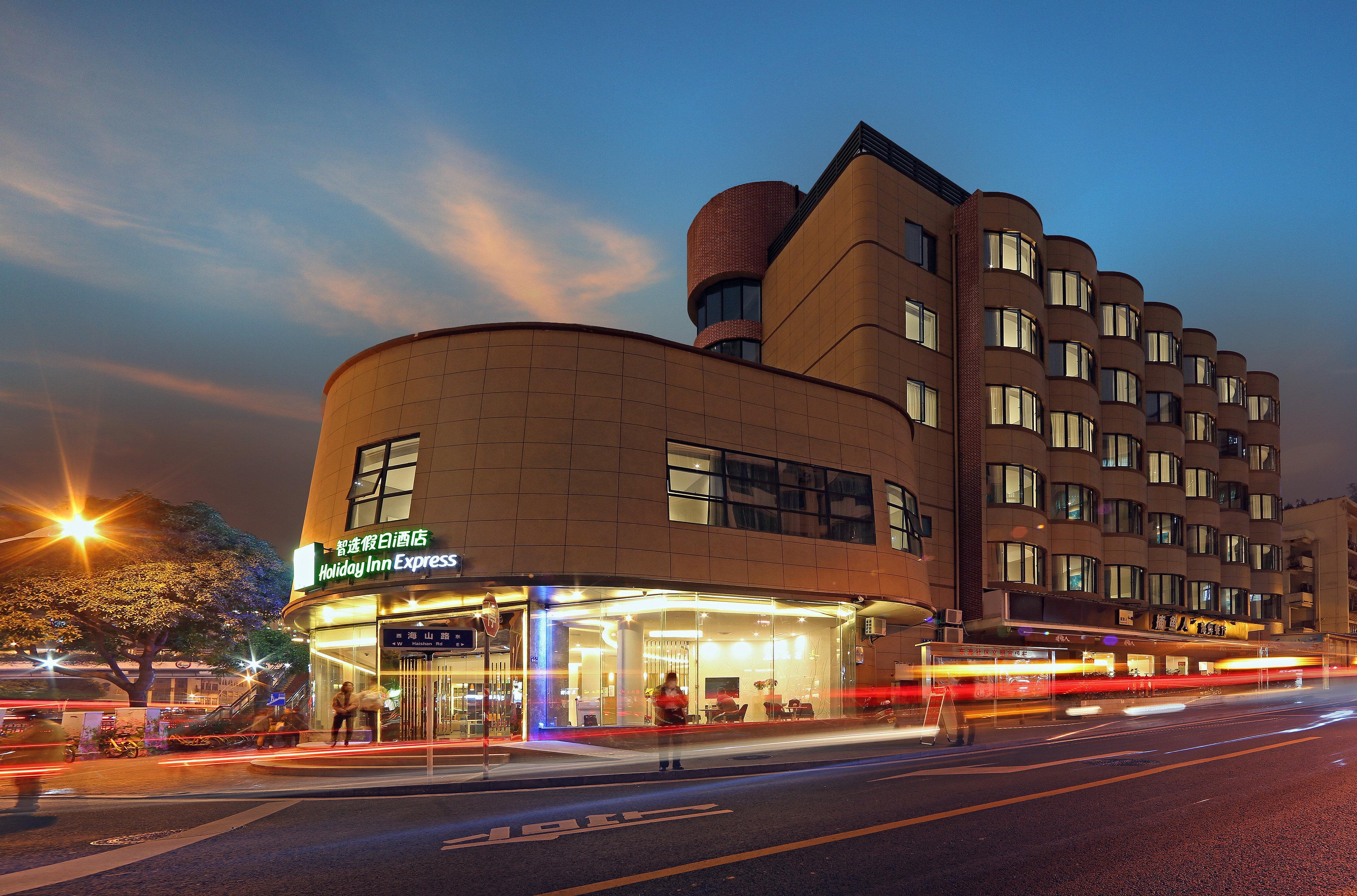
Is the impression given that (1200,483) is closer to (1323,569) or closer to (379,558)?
(1323,569)

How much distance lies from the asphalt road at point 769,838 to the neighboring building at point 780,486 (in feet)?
30.0

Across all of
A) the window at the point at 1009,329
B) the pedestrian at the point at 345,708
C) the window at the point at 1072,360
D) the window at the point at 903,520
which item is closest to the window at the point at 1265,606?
the window at the point at 1072,360

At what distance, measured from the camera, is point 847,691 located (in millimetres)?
28016

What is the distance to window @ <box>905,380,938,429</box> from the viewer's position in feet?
128

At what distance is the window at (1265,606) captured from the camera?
63344mm

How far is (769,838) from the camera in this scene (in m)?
8.61

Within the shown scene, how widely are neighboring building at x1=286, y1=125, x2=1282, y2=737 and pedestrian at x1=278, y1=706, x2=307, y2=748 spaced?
127 centimetres

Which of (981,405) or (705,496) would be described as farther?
(981,405)

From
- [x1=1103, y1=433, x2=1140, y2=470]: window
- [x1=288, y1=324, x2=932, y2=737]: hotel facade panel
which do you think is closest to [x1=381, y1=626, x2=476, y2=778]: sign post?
[x1=288, y1=324, x2=932, y2=737]: hotel facade panel

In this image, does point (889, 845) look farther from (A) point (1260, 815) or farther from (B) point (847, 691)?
(B) point (847, 691)

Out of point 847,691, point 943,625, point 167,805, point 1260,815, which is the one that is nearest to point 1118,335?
point 943,625

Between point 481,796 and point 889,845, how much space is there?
7.03 metres

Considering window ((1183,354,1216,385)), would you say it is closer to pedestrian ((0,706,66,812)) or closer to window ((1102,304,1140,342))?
window ((1102,304,1140,342))

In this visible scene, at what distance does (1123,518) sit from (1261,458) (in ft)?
89.6
